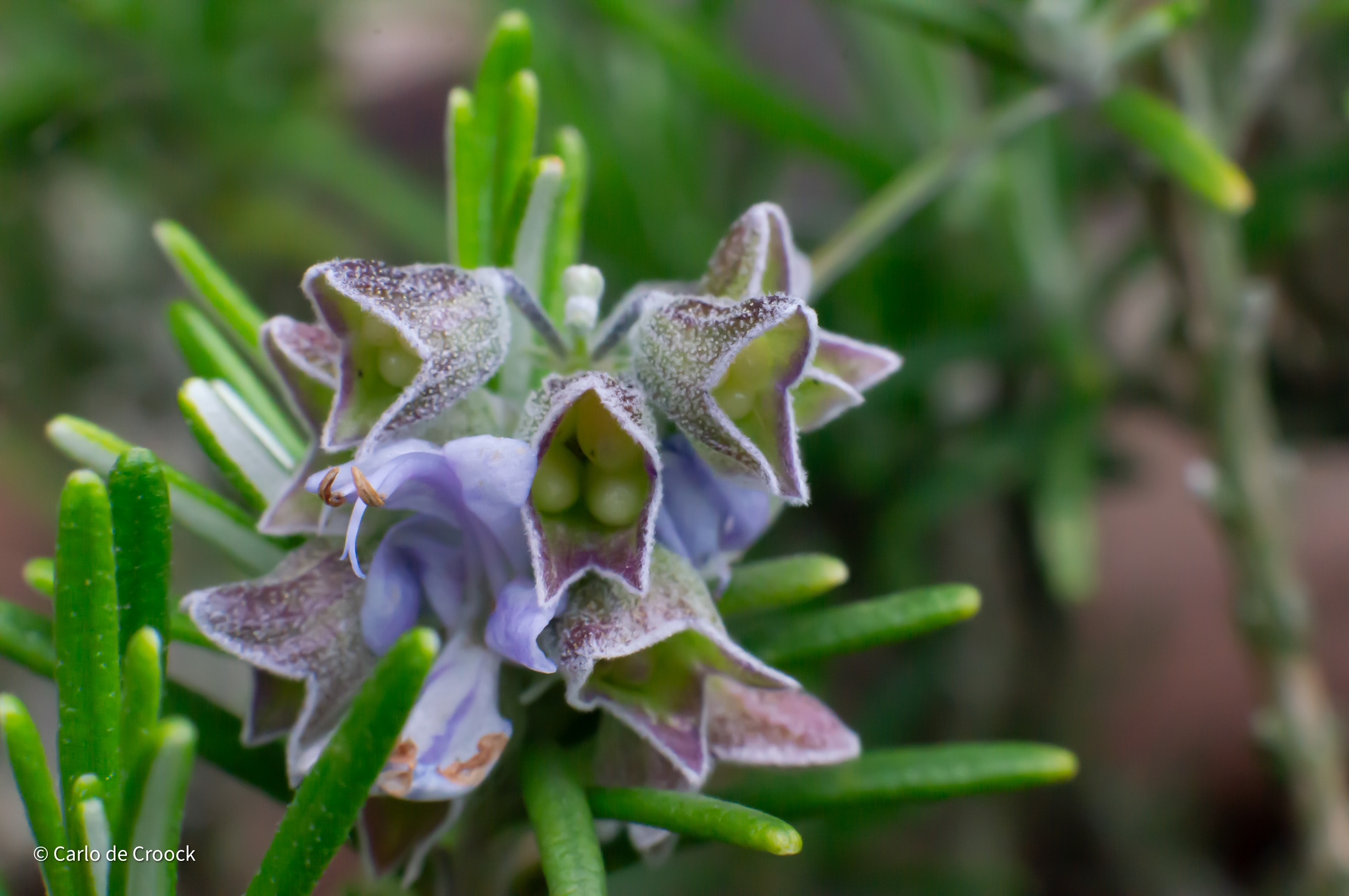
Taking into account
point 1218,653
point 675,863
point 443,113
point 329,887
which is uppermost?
point 443,113

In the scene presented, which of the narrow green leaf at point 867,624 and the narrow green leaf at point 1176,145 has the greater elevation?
the narrow green leaf at point 1176,145

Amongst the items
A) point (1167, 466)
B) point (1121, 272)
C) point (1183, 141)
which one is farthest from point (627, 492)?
point (1167, 466)

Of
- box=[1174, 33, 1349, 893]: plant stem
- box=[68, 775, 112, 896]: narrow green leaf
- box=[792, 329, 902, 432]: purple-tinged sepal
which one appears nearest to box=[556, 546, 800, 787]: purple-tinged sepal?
box=[792, 329, 902, 432]: purple-tinged sepal

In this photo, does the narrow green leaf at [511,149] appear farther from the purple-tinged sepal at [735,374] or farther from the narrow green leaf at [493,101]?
the purple-tinged sepal at [735,374]

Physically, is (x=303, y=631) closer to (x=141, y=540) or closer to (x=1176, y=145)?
(x=141, y=540)

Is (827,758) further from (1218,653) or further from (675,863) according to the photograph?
(1218,653)

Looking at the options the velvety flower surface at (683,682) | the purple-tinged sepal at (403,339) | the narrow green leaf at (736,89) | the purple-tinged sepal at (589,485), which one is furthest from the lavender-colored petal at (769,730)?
the narrow green leaf at (736,89)

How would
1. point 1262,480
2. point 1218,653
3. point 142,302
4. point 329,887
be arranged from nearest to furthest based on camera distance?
1. point 1262,480
2. point 329,887
3. point 142,302
4. point 1218,653
